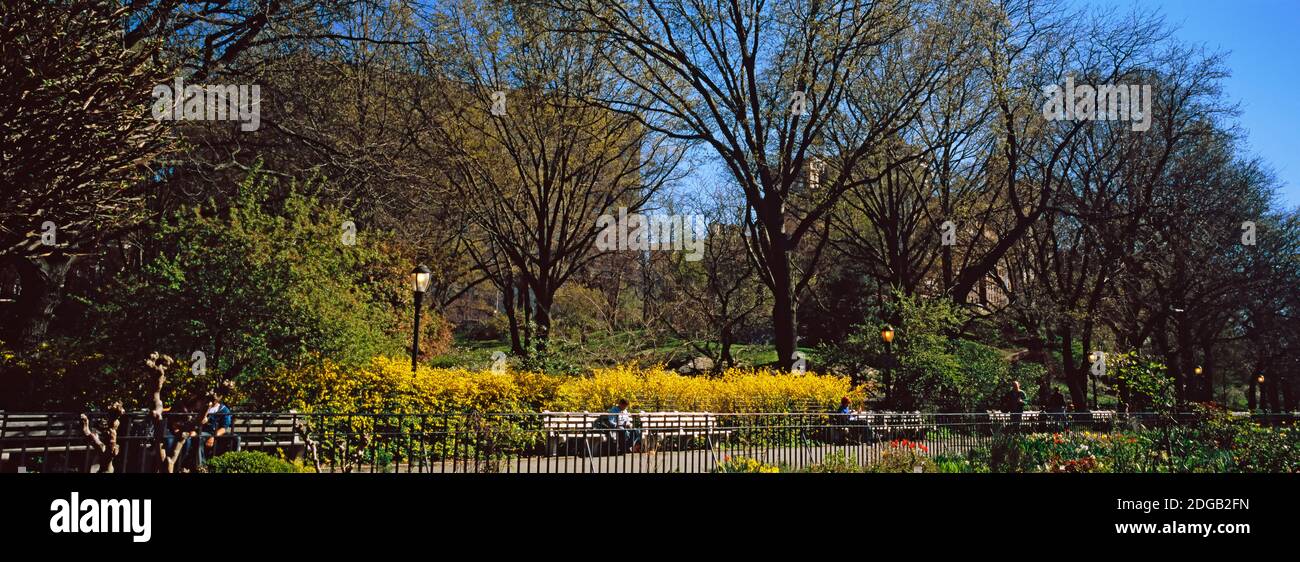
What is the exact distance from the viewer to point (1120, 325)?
1686 inches

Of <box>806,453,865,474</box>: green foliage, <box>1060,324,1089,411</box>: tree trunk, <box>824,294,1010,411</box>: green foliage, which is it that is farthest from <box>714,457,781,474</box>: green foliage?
<box>1060,324,1089,411</box>: tree trunk

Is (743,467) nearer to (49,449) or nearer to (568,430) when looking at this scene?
(568,430)

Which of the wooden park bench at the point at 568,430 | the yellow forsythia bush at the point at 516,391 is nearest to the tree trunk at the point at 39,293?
the yellow forsythia bush at the point at 516,391

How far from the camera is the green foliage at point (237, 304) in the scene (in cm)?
1548

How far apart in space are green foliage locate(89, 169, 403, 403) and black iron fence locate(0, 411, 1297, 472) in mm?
1465

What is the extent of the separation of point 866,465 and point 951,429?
162 inches

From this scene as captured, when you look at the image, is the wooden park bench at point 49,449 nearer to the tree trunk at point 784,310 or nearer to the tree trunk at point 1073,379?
the tree trunk at point 784,310

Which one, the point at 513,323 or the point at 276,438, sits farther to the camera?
the point at 513,323

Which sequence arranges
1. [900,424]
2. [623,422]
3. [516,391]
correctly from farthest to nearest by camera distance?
[516,391] → [623,422] → [900,424]

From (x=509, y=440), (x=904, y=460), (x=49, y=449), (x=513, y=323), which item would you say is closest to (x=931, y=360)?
(x=904, y=460)

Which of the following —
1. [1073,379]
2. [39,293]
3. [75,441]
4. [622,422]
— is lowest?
[1073,379]

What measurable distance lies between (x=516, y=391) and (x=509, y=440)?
4694mm

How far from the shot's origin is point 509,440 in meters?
14.4

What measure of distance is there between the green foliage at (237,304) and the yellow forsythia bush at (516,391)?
1.57ft
